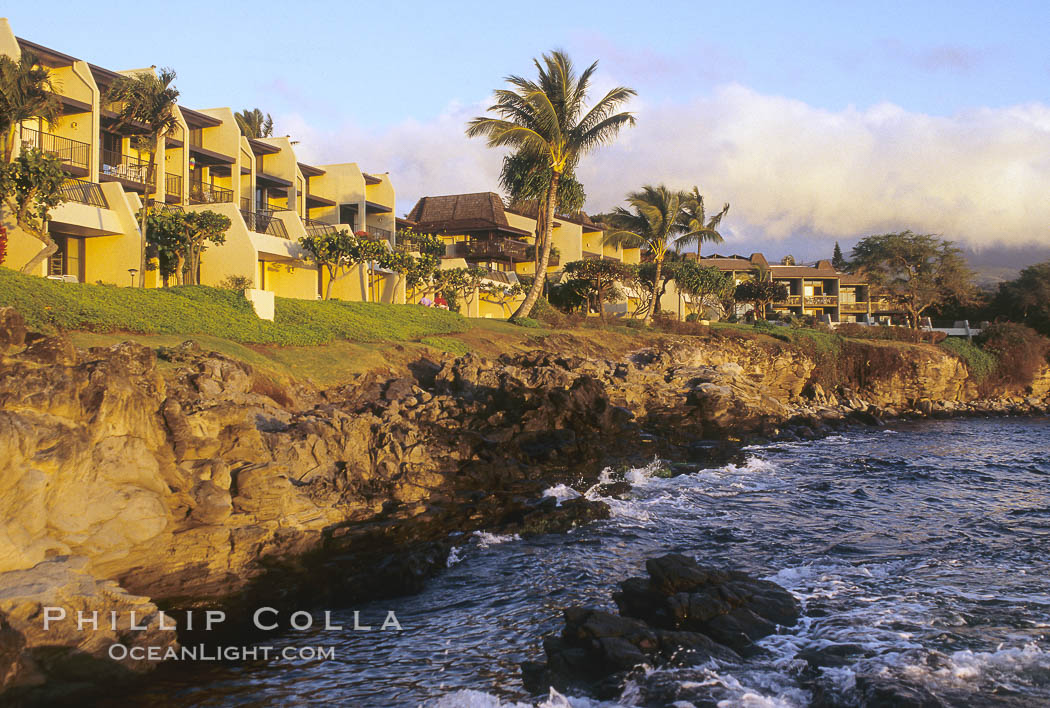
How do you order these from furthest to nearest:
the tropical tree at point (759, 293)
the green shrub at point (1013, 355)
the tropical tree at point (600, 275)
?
the tropical tree at point (759, 293) → the green shrub at point (1013, 355) → the tropical tree at point (600, 275)

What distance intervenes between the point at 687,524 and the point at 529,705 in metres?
7.94

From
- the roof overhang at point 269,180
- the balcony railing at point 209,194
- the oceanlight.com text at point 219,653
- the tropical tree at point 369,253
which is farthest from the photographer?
the roof overhang at point 269,180

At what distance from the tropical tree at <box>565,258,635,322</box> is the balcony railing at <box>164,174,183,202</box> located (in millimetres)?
22793

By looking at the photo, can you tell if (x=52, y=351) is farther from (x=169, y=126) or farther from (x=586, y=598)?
(x=169, y=126)

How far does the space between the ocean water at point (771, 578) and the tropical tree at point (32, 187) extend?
1949cm

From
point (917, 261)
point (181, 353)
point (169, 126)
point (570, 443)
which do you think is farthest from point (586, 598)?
point (917, 261)

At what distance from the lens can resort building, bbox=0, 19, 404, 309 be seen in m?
30.2

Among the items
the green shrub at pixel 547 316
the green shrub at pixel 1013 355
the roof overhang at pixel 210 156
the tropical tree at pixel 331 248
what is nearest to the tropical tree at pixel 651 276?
the green shrub at pixel 547 316

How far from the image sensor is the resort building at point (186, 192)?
99.2ft

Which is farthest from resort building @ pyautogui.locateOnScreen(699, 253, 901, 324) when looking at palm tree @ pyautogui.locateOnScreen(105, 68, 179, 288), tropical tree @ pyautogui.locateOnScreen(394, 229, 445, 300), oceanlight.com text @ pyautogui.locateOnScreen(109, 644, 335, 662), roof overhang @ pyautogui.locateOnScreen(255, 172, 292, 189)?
oceanlight.com text @ pyautogui.locateOnScreen(109, 644, 335, 662)

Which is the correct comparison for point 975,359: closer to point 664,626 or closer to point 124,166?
point 664,626

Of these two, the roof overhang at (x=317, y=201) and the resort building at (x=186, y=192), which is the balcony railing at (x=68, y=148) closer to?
the resort building at (x=186, y=192)

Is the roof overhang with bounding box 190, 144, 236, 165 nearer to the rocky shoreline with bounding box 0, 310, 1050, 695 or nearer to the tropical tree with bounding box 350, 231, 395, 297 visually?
the tropical tree with bounding box 350, 231, 395, 297

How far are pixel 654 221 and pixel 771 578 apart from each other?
128 ft
